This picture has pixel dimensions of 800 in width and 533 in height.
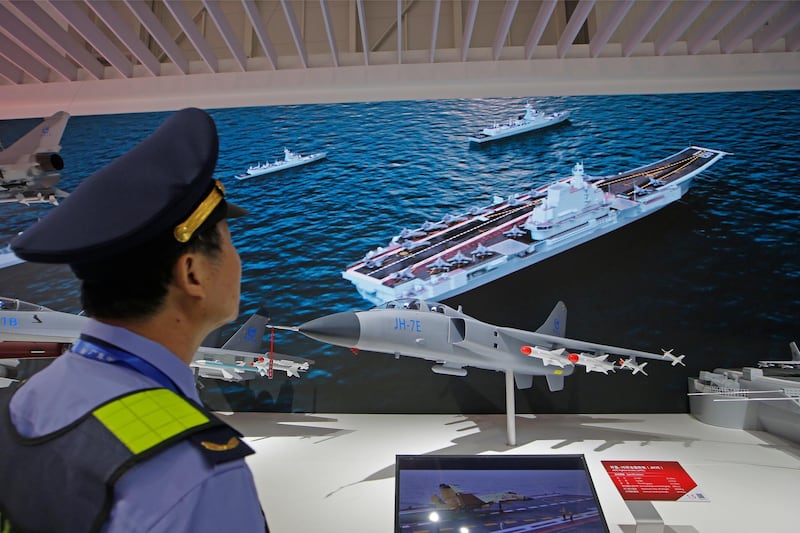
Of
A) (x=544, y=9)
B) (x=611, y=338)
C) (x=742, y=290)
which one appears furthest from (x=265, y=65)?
(x=742, y=290)

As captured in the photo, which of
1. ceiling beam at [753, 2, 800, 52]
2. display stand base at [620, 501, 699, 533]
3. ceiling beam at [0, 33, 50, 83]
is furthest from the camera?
ceiling beam at [0, 33, 50, 83]

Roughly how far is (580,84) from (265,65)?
3.95 meters

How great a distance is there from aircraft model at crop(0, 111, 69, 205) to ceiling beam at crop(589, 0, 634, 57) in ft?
18.9

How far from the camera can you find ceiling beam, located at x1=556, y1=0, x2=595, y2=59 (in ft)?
19.1

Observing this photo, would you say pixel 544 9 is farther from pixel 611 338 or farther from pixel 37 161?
pixel 37 161

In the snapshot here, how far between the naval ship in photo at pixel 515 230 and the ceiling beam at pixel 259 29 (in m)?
2.64

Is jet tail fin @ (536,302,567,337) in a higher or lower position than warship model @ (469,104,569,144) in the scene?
lower

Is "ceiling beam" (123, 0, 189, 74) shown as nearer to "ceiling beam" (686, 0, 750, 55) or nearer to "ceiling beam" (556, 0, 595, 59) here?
"ceiling beam" (556, 0, 595, 59)

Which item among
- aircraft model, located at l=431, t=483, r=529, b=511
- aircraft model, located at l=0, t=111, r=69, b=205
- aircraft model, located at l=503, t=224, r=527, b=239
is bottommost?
aircraft model, located at l=431, t=483, r=529, b=511

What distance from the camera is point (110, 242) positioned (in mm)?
897

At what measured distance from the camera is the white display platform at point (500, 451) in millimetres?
3602

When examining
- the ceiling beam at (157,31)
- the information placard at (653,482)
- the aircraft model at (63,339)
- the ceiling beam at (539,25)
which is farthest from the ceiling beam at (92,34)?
the information placard at (653,482)

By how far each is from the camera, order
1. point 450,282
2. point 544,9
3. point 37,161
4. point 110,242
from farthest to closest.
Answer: point 450,282, point 544,9, point 37,161, point 110,242

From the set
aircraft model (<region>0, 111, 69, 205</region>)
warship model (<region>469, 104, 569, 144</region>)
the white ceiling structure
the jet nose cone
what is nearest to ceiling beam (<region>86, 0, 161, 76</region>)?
the white ceiling structure
